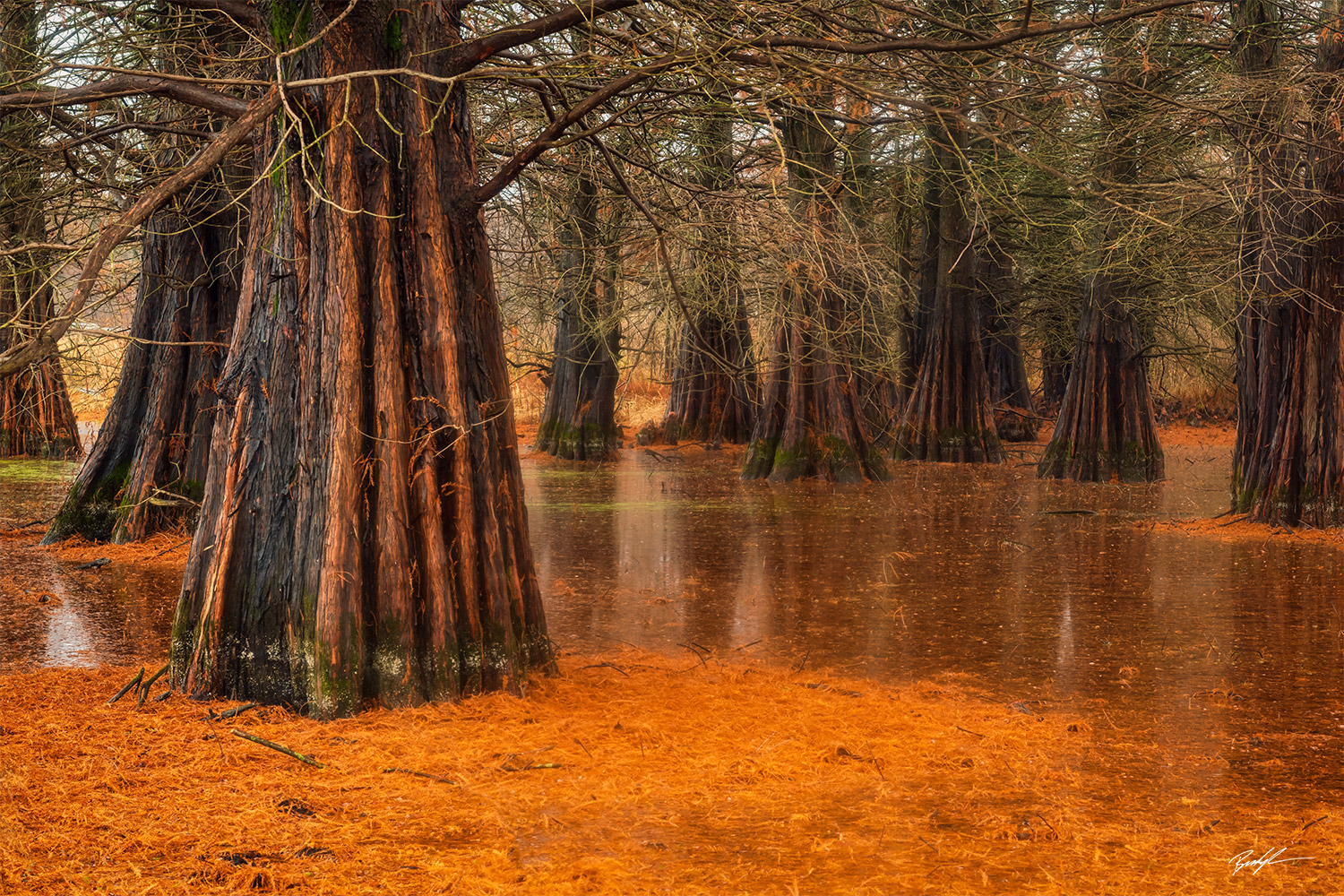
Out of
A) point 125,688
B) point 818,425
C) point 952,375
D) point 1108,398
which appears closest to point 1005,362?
point 952,375

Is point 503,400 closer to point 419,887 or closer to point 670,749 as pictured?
point 670,749

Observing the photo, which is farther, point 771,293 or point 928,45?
point 771,293

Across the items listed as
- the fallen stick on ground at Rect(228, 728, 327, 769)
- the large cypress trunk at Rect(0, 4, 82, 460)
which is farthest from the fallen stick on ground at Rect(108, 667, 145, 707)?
the large cypress trunk at Rect(0, 4, 82, 460)

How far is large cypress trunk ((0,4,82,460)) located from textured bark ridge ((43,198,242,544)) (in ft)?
2.73

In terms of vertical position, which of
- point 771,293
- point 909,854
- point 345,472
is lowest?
point 909,854

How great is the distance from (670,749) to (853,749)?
2.57ft

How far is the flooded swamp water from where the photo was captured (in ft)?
18.7

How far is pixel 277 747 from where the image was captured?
4602 mm

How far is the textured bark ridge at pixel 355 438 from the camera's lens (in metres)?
5.28

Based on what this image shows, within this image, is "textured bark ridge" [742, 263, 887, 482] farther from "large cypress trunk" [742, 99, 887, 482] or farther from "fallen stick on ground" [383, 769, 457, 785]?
"fallen stick on ground" [383, 769, 457, 785]

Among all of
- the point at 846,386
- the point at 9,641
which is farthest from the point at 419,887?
the point at 846,386

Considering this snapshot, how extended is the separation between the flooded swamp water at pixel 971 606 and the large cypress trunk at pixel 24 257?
1596mm

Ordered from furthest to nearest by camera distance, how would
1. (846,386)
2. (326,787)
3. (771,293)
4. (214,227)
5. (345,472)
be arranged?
1. (846,386)
2. (771,293)
3. (214,227)
4. (345,472)
5. (326,787)

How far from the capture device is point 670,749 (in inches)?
194
